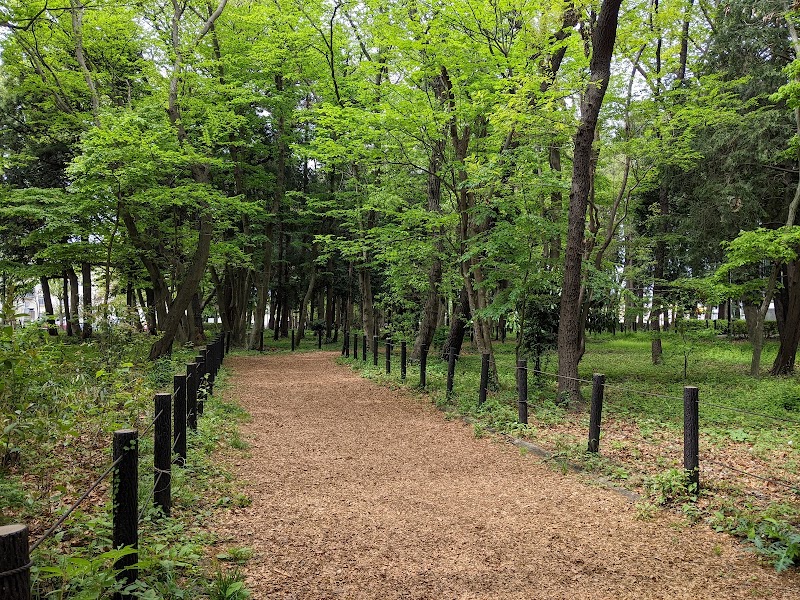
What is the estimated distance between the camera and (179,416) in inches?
212

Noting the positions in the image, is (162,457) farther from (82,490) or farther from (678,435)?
(678,435)

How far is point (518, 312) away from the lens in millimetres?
12594

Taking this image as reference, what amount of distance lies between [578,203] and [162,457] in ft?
25.2

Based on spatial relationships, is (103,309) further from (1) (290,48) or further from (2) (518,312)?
(1) (290,48)

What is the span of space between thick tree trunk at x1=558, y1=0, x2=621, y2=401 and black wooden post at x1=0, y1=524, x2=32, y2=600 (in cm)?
818

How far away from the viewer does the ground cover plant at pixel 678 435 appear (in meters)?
4.99

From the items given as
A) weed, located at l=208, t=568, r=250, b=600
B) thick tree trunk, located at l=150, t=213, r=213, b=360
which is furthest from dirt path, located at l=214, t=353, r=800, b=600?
thick tree trunk, located at l=150, t=213, r=213, b=360

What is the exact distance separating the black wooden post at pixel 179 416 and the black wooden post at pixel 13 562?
138 inches

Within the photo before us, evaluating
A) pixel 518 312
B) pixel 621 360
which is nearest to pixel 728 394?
pixel 518 312

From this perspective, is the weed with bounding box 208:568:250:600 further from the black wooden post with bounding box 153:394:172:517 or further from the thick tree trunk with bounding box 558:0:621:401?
the thick tree trunk with bounding box 558:0:621:401

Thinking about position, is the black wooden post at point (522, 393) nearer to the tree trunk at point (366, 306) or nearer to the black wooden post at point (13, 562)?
the black wooden post at point (13, 562)

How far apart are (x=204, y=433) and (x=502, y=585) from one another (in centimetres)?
485

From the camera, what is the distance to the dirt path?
3814 mm

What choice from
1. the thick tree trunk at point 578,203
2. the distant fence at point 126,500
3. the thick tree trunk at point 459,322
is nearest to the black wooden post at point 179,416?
the distant fence at point 126,500
